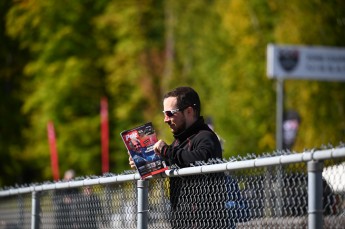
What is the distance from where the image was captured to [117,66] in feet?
145

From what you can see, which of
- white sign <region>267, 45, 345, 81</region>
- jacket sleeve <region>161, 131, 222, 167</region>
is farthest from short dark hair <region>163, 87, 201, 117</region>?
white sign <region>267, 45, 345, 81</region>

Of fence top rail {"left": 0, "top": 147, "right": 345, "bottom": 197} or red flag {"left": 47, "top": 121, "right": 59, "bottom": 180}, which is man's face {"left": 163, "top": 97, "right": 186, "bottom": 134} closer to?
fence top rail {"left": 0, "top": 147, "right": 345, "bottom": 197}

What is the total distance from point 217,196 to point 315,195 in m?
1.14

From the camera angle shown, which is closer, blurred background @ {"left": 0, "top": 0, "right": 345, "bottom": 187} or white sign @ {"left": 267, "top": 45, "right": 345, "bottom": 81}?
white sign @ {"left": 267, "top": 45, "right": 345, "bottom": 81}

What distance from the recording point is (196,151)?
23.6 ft

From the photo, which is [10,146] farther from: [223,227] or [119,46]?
[223,227]

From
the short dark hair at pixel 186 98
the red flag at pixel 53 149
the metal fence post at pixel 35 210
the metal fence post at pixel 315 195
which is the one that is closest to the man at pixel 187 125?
the short dark hair at pixel 186 98

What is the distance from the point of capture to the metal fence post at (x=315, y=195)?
564cm

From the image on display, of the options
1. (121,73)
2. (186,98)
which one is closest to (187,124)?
(186,98)

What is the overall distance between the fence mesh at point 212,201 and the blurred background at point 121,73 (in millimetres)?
26456

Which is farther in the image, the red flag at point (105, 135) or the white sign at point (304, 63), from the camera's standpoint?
the red flag at point (105, 135)

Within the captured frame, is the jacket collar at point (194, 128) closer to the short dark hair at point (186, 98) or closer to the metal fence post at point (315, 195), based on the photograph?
the short dark hair at point (186, 98)

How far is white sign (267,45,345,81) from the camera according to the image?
23906 millimetres

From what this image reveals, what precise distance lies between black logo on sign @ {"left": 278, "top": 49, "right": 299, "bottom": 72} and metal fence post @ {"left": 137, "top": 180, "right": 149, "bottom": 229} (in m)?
16.4
